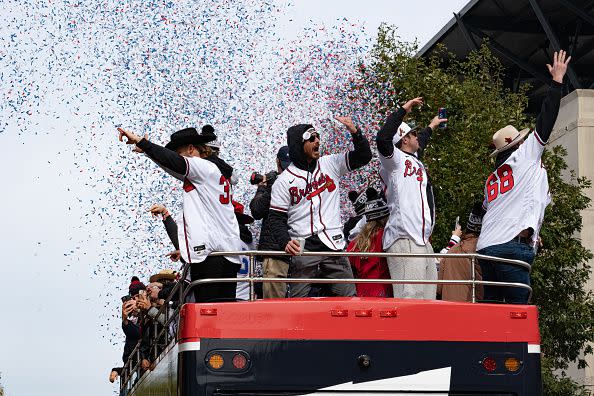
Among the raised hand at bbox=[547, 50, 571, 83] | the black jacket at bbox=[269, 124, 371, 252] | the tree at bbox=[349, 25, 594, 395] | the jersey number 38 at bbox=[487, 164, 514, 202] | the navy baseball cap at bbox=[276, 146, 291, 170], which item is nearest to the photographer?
the jersey number 38 at bbox=[487, 164, 514, 202]

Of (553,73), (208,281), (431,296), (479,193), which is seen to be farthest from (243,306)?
(479,193)

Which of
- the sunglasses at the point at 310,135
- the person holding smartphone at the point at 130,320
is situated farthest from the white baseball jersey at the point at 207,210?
the person holding smartphone at the point at 130,320

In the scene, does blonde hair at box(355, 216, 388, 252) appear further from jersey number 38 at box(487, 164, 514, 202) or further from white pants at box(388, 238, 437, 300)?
jersey number 38 at box(487, 164, 514, 202)

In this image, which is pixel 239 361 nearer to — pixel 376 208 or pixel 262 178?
pixel 376 208

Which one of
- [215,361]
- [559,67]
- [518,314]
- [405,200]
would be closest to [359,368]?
[215,361]

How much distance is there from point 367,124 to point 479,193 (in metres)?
4.99

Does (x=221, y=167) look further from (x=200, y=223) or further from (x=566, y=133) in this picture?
(x=566, y=133)

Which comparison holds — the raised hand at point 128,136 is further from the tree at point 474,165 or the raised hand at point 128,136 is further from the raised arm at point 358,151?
the tree at point 474,165

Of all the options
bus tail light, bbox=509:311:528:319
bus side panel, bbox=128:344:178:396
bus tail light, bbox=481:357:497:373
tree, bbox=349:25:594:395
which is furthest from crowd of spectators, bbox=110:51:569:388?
tree, bbox=349:25:594:395

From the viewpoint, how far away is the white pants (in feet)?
31.4

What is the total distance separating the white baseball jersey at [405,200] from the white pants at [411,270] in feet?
0.18

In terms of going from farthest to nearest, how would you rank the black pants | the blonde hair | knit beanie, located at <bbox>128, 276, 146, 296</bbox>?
knit beanie, located at <bbox>128, 276, 146, 296</bbox> → the blonde hair → the black pants

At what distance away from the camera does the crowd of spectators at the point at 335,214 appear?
950 cm

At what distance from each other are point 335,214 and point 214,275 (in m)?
1.27
